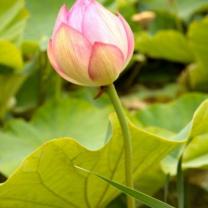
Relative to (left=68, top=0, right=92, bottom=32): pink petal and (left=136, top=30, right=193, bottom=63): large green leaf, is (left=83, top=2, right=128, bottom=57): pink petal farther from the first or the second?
(left=136, top=30, right=193, bottom=63): large green leaf

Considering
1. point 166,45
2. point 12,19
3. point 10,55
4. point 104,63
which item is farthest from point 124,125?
point 166,45

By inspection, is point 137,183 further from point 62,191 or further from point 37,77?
point 37,77

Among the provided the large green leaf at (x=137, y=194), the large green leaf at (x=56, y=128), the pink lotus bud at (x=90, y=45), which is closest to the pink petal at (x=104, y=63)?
the pink lotus bud at (x=90, y=45)

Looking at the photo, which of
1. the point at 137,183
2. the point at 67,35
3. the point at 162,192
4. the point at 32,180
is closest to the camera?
the point at 67,35

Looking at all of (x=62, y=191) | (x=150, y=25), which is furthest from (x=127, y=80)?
(x=62, y=191)

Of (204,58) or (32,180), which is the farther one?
(204,58)

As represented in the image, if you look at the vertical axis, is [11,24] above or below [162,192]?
above

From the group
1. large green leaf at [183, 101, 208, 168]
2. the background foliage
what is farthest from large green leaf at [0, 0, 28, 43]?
large green leaf at [183, 101, 208, 168]
